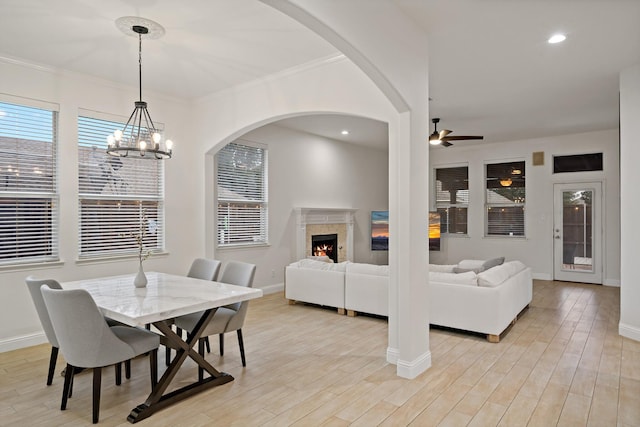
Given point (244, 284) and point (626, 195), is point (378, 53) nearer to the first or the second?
point (244, 284)

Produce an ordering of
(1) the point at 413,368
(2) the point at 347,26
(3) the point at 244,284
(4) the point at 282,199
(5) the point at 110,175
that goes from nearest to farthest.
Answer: (2) the point at 347,26, (1) the point at 413,368, (3) the point at 244,284, (5) the point at 110,175, (4) the point at 282,199

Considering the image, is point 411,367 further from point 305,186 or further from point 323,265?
point 305,186

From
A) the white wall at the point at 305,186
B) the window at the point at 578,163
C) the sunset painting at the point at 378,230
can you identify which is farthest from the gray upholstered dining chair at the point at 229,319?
the window at the point at 578,163

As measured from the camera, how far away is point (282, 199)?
704 cm

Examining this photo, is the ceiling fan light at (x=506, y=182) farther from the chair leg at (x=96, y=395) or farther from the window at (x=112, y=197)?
the chair leg at (x=96, y=395)

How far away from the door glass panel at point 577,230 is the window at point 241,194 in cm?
590

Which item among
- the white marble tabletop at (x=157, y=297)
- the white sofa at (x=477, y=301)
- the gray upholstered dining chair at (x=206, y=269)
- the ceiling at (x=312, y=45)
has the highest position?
the ceiling at (x=312, y=45)

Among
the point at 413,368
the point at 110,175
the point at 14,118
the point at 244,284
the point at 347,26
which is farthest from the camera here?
the point at 110,175

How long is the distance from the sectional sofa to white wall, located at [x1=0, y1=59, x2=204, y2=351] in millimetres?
1620

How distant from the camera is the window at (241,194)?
6.17 meters

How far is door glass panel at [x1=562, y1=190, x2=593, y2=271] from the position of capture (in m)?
7.66

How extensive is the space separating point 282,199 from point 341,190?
1807mm

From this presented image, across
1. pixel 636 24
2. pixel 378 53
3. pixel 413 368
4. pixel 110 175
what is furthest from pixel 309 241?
pixel 636 24

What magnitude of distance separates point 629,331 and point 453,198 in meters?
A: 5.25
